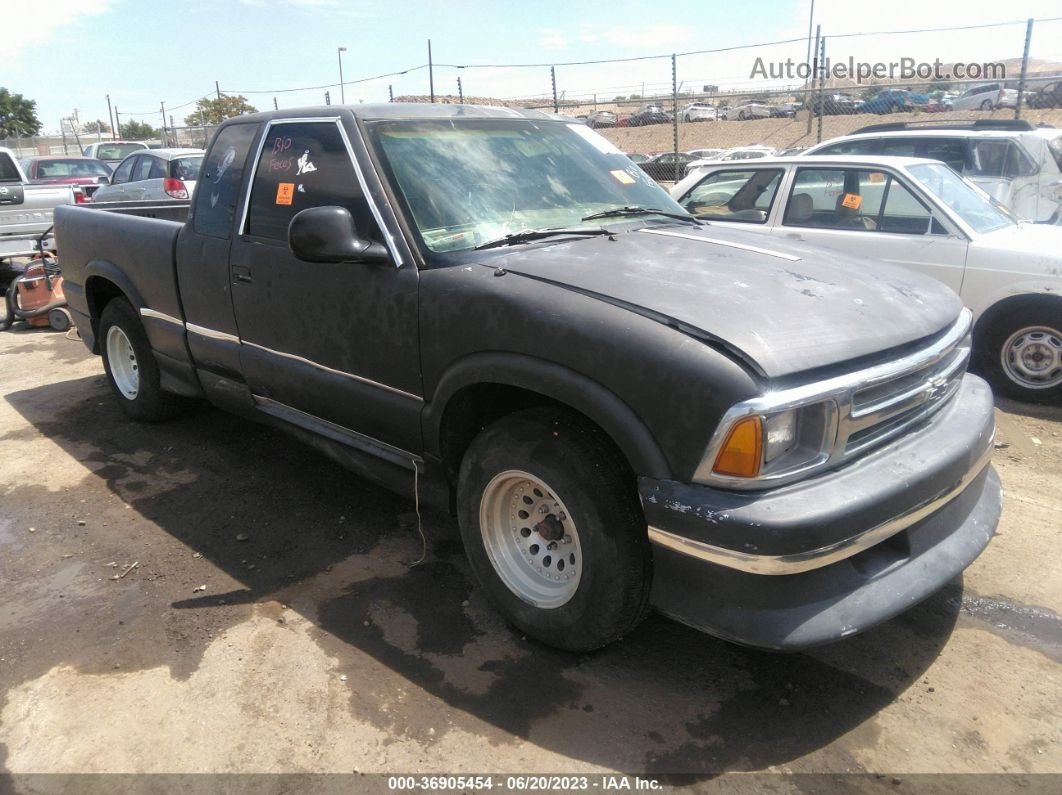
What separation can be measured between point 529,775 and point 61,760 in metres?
1.48

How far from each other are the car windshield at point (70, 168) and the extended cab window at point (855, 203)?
15.1m

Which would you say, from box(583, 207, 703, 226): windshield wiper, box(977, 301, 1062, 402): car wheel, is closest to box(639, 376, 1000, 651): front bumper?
box(583, 207, 703, 226): windshield wiper

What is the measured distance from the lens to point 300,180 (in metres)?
3.61

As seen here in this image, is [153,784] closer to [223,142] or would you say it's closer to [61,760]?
[61,760]

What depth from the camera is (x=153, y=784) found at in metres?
2.36

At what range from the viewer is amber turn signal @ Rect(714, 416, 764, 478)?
86.4 inches

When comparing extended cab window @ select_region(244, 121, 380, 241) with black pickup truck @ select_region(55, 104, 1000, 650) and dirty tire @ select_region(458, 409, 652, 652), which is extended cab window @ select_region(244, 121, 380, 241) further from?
dirty tire @ select_region(458, 409, 652, 652)

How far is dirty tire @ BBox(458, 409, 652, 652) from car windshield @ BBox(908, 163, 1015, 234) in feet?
15.3

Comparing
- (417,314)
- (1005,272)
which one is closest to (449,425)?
(417,314)

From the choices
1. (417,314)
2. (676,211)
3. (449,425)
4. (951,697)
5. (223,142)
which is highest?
(223,142)

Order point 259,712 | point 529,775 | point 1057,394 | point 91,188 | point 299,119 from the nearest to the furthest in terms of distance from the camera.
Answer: point 529,775, point 259,712, point 299,119, point 1057,394, point 91,188

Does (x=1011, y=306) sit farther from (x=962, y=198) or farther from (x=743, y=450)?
(x=743, y=450)

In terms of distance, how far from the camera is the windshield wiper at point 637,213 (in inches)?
136

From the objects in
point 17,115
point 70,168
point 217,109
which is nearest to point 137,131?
point 17,115
